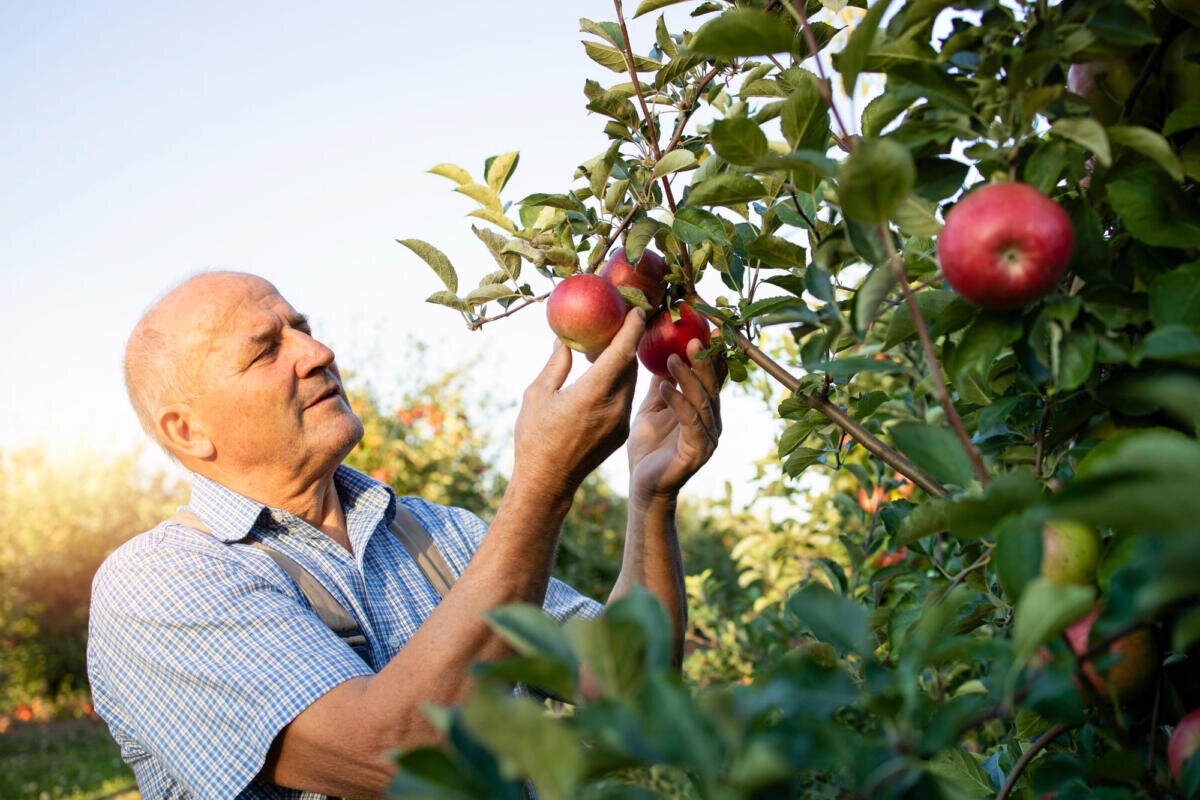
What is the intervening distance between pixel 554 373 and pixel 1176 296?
1.02 m

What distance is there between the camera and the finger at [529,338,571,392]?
1.53 meters

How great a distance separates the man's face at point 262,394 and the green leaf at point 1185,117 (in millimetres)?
1757

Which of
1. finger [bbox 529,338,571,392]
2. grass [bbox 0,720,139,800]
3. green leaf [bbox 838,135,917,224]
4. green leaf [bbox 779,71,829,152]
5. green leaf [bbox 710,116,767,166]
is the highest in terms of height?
green leaf [bbox 779,71,829,152]

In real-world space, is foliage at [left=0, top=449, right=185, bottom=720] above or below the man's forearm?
below

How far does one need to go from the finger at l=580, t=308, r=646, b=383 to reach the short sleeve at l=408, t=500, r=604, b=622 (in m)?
0.87

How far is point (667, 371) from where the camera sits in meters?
1.56

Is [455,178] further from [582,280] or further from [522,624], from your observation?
[522,624]

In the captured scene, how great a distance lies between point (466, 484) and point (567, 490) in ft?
22.3

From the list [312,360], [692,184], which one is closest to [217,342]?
[312,360]

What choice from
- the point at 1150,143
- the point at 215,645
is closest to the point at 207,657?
the point at 215,645

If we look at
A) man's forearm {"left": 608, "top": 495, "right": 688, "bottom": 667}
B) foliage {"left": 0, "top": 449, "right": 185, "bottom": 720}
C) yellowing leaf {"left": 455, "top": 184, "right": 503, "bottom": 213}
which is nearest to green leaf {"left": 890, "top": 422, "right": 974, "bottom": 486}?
yellowing leaf {"left": 455, "top": 184, "right": 503, "bottom": 213}

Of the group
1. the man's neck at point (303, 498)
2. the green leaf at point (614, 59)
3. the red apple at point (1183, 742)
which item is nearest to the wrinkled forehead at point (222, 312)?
the man's neck at point (303, 498)

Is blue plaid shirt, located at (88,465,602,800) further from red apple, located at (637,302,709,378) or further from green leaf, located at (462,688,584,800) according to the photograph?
green leaf, located at (462,688,584,800)

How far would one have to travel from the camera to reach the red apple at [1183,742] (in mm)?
618
